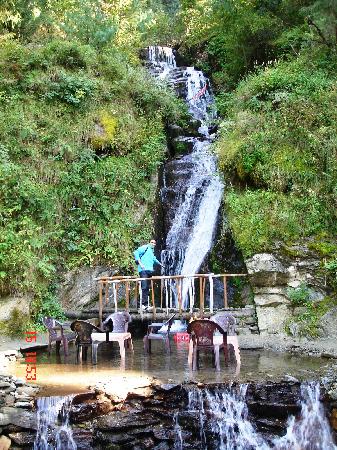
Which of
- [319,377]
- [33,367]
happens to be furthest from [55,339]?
[319,377]

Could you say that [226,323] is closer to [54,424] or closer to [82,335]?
[82,335]

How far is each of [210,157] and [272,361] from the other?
29.1ft

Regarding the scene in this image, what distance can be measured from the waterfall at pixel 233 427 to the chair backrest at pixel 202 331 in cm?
138

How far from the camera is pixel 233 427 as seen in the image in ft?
24.7

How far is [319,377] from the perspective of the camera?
26.8 feet

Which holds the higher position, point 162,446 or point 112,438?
point 112,438

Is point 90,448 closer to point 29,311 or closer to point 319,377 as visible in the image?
point 319,377

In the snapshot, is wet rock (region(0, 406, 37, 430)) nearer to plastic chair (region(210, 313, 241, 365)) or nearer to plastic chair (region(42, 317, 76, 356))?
plastic chair (region(42, 317, 76, 356))

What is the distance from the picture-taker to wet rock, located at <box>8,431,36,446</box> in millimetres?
6867

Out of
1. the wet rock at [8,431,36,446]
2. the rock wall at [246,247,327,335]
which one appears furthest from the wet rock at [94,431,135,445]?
the rock wall at [246,247,327,335]

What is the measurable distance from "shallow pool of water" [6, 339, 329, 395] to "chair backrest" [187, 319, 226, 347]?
48cm

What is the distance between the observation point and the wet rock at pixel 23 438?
22.5ft

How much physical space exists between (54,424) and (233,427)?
263cm

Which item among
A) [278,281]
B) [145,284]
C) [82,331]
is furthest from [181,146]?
[82,331]
